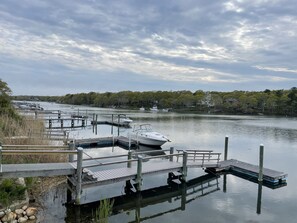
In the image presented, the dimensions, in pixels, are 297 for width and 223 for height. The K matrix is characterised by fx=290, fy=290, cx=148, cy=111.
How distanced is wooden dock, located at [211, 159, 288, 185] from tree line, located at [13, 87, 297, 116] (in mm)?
82646

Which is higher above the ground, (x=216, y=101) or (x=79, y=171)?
(x=216, y=101)

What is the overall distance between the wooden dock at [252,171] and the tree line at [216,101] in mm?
82646

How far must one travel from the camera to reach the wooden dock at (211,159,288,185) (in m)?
13.8

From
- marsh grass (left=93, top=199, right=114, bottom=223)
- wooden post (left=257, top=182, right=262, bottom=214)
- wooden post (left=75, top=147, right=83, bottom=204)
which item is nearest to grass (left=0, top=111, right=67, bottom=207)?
wooden post (left=75, top=147, right=83, bottom=204)

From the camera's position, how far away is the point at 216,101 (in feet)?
349

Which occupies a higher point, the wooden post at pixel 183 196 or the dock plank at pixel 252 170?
the dock plank at pixel 252 170

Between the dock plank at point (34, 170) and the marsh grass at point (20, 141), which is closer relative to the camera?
the dock plank at point (34, 170)

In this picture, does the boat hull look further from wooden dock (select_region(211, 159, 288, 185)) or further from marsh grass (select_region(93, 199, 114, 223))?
marsh grass (select_region(93, 199, 114, 223))

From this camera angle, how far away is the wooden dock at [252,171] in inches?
542

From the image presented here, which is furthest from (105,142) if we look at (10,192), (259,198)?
(10,192)

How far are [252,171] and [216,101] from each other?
309ft

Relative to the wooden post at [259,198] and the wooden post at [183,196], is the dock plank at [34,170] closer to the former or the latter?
the wooden post at [183,196]

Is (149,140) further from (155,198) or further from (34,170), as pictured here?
(34,170)

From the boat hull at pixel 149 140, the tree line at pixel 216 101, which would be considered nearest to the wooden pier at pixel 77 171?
the boat hull at pixel 149 140
